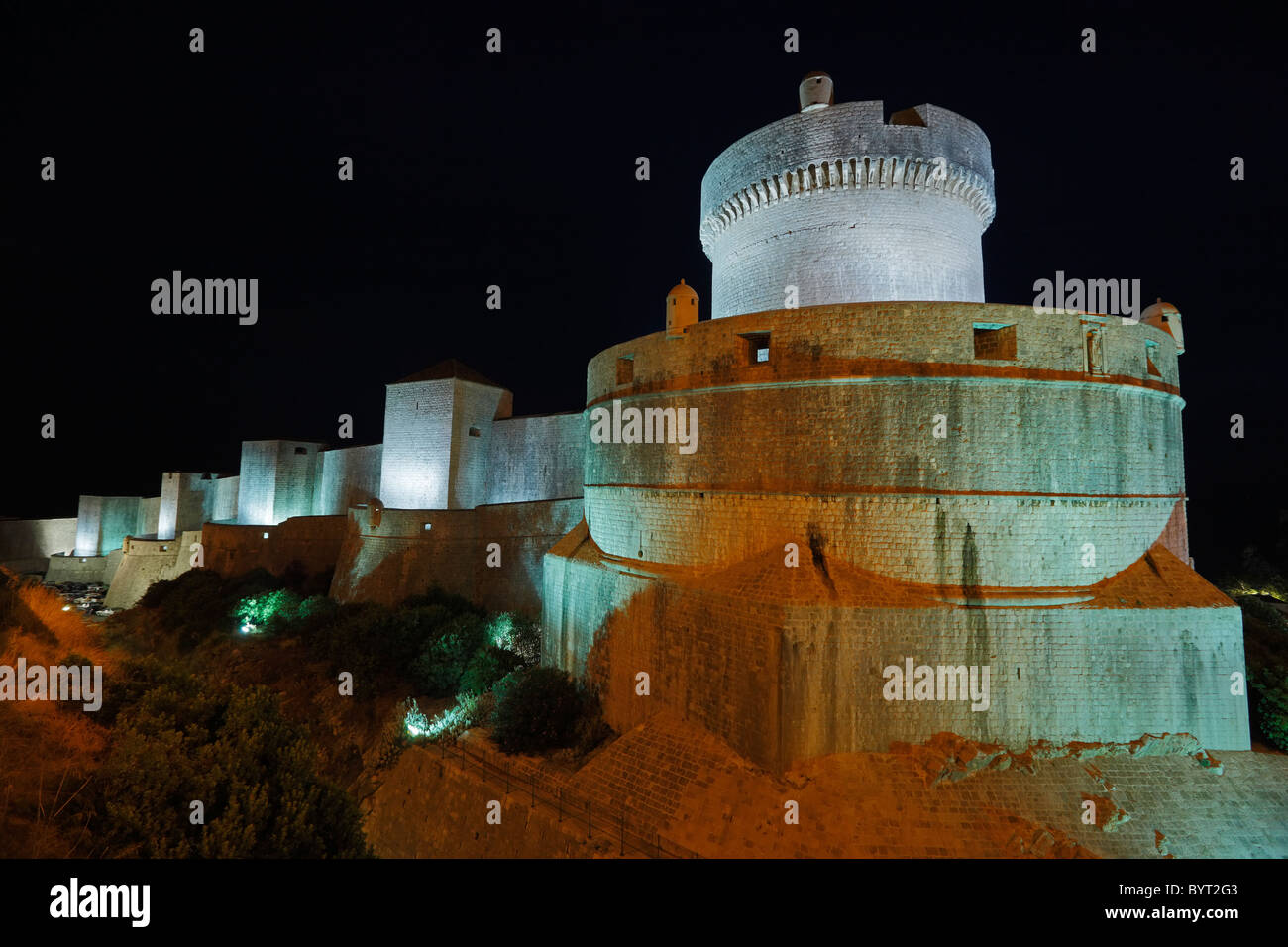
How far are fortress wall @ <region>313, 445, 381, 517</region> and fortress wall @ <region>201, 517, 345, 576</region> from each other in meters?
2.03

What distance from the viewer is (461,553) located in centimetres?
1867

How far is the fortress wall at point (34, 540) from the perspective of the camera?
33.8m

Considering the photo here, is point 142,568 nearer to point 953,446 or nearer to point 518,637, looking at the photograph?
point 518,637

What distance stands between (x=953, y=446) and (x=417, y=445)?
1849 cm

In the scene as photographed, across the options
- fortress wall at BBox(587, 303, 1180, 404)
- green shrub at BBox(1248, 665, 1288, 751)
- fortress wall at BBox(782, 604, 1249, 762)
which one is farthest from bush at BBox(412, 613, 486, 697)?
green shrub at BBox(1248, 665, 1288, 751)

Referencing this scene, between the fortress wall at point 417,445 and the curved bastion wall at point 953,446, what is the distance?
563 inches

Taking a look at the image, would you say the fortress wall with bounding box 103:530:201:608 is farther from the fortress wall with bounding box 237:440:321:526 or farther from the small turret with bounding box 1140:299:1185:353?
the small turret with bounding box 1140:299:1185:353

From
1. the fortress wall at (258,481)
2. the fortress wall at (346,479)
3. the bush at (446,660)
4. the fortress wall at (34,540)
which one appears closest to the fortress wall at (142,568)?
the fortress wall at (258,481)

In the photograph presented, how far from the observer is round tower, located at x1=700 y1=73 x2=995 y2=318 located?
13.6 m

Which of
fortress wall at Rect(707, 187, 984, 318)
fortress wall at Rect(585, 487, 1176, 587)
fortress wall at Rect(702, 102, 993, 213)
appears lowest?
fortress wall at Rect(585, 487, 1176, 587)

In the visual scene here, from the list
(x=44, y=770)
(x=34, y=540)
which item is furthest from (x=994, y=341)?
(x=34, y=540)

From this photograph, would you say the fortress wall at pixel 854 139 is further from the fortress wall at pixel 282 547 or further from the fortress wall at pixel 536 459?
the fortress wall at pixel 282 547
